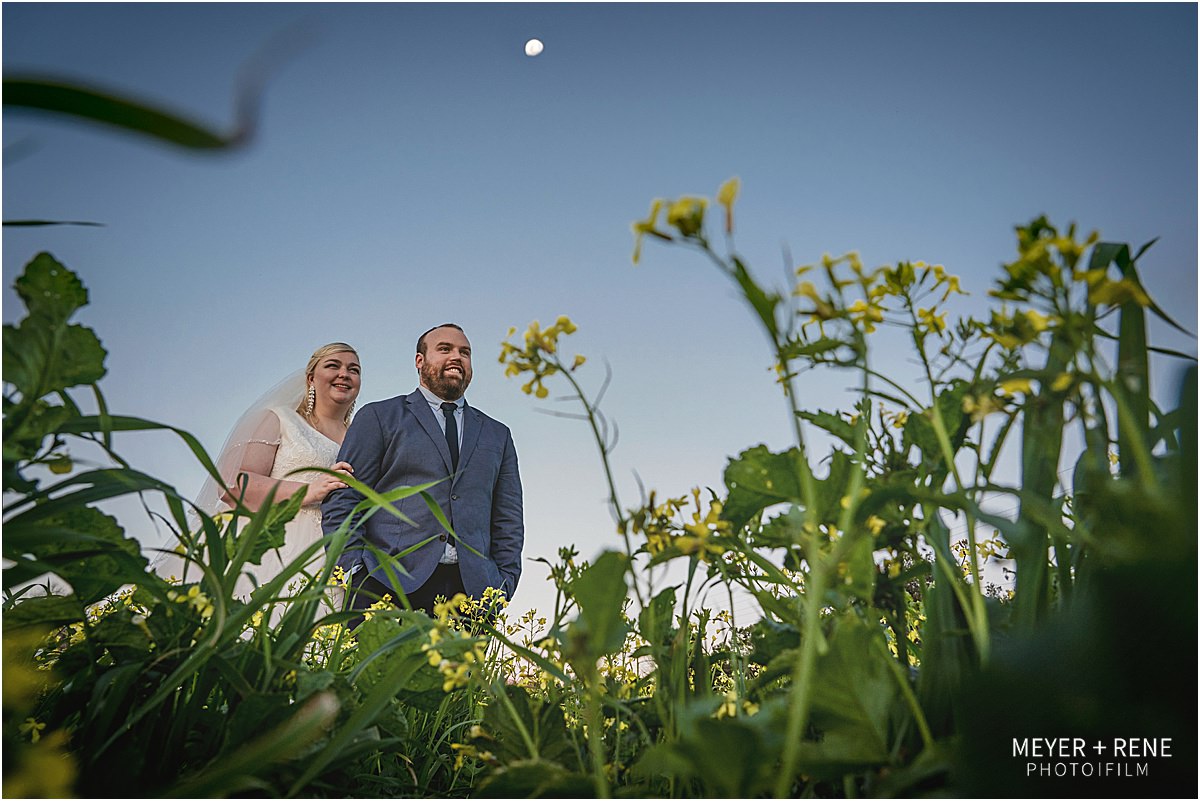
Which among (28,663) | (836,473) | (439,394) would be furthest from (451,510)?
(836,473)

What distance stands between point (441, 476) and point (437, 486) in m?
0.22

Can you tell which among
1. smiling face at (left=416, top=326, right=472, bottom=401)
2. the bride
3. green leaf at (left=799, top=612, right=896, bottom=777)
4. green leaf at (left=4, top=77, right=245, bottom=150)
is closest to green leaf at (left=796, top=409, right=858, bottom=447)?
green leaf at (left=799, top=612, right=896, bottom=777)

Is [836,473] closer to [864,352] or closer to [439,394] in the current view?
[864,352]

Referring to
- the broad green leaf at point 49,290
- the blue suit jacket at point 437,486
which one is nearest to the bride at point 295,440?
the blue suit jacket at point 437,486

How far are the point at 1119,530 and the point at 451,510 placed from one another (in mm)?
2940

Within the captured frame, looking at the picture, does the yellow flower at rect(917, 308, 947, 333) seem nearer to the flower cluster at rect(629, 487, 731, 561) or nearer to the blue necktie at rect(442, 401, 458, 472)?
the flower cluster at rect(629, 487, 731, 561)

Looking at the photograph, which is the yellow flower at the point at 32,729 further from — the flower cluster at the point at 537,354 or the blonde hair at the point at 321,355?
the blonde hair at the point at 321,355

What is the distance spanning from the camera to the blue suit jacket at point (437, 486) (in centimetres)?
303

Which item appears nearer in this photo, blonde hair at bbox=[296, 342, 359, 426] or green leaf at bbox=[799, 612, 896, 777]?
green leaf at bbox=[799, 612, 896, 777]

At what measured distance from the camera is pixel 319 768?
1.48ft

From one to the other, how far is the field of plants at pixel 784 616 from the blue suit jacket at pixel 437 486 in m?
2.39

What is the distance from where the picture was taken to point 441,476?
3.30 metres

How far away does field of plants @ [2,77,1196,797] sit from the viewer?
0.33 meters

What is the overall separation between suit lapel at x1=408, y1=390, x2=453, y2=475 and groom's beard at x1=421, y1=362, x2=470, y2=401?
0.14 metres
